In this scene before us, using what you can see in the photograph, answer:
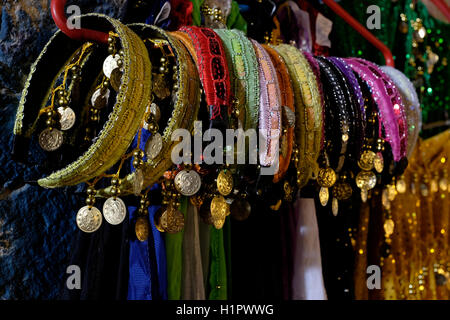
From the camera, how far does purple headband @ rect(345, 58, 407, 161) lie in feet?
2.67

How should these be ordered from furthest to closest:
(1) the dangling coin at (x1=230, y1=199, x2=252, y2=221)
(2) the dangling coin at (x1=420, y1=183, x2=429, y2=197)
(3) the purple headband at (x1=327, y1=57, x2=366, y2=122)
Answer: (2) the dangling coin at (x1=420, y1=183, x2=429, y2=197) → (1) the dangling coin at (x1=230, y1=199, x2=252, y2=221) → (3) the purple headband at (x1=327, y1=57, x2=366, y2=122)

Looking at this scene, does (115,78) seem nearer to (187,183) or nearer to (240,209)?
(187,183)

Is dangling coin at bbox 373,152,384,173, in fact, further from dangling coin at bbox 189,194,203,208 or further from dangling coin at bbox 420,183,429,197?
dangling coin at bbox 420,183,429,197

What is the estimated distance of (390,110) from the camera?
0.81m

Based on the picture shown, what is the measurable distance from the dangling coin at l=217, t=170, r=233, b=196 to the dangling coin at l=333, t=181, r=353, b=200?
29 cm

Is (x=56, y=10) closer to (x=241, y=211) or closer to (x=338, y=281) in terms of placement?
(x=241, y=211)

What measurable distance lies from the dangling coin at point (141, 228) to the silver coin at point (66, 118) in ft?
0.60

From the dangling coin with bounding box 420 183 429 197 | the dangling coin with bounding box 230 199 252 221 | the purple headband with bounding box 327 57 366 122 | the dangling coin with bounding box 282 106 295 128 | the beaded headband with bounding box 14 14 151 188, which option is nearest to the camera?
the beaded headband with bounding box 14 14 151 188

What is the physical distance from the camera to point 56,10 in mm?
631

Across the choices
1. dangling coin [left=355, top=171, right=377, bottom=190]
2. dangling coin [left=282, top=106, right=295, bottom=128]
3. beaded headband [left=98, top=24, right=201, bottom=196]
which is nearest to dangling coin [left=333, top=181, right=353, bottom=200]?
dangling coin [left=355, top=171, right=377, bottom=190]

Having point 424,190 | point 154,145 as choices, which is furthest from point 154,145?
point 424,190

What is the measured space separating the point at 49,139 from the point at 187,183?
201 mm
